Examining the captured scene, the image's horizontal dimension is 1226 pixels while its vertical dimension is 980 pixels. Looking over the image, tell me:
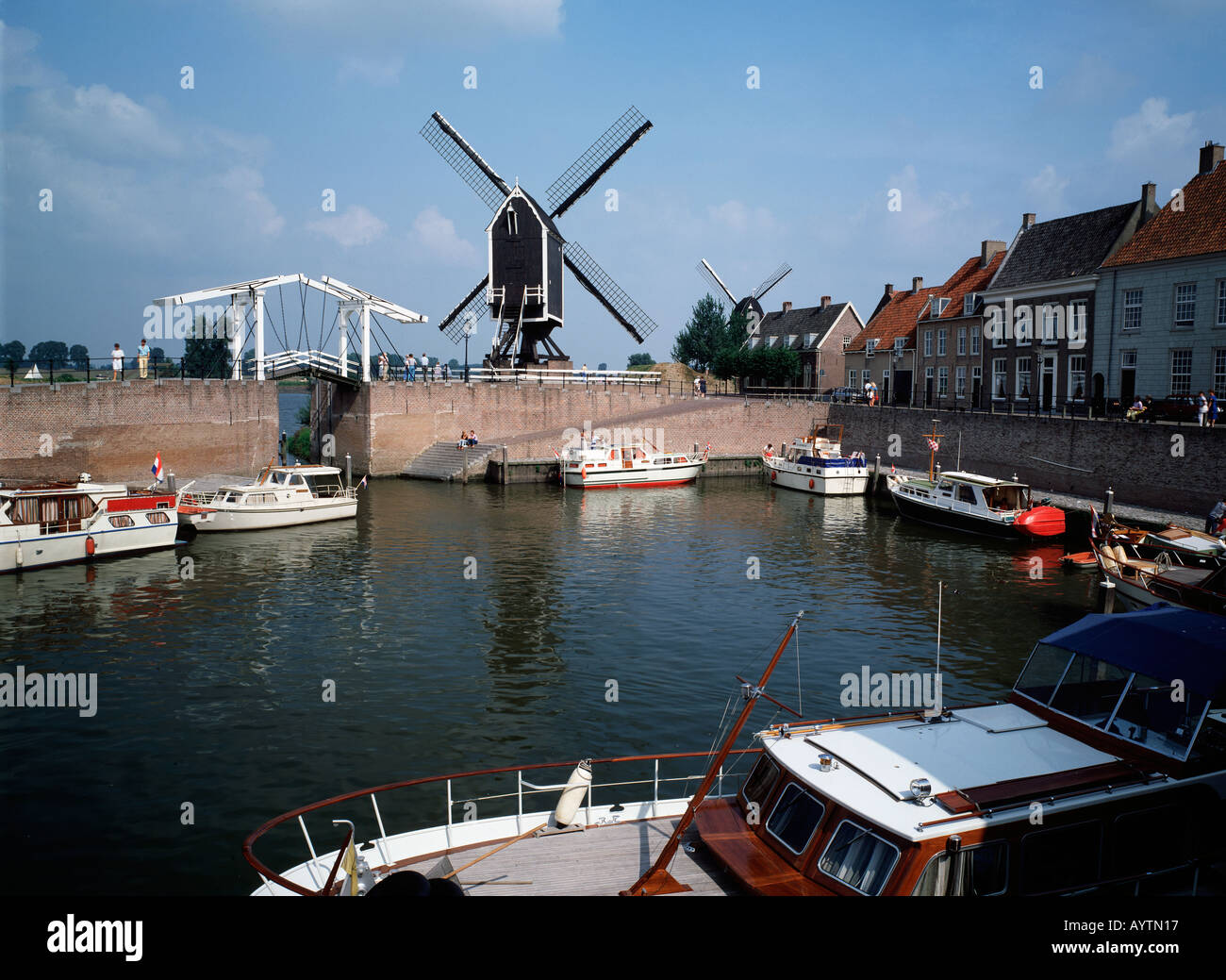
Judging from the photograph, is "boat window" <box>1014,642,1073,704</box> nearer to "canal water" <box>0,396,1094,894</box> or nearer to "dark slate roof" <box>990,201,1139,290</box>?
"canal water" <box>0,396,1094,894</box>

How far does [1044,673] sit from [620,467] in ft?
129

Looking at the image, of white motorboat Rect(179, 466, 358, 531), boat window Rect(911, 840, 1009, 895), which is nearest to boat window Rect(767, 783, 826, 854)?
boat window Rect(911, 840, 1009, 895)

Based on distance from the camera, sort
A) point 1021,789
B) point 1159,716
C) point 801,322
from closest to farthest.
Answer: point 1021,789 < point 1159,716 < point 801,322

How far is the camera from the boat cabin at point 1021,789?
7.33 m

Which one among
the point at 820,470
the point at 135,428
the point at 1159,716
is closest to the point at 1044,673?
the point at 1159,716

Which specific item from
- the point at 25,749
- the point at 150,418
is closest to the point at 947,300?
the point at 150,418

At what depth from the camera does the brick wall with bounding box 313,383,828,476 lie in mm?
51188

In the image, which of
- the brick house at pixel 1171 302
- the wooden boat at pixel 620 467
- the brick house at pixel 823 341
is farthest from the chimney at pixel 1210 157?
the brick house at pixel 823 341

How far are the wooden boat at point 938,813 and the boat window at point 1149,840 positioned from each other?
0.7 inches

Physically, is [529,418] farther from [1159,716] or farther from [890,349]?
[1159,716]

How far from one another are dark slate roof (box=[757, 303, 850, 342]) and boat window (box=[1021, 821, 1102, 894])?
7297 centimetres

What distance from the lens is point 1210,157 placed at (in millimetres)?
41156

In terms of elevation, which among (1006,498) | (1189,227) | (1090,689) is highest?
(1189,227)

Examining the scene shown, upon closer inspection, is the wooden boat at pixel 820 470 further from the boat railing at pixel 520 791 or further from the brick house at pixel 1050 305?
the boat railing at pixel 520 791
